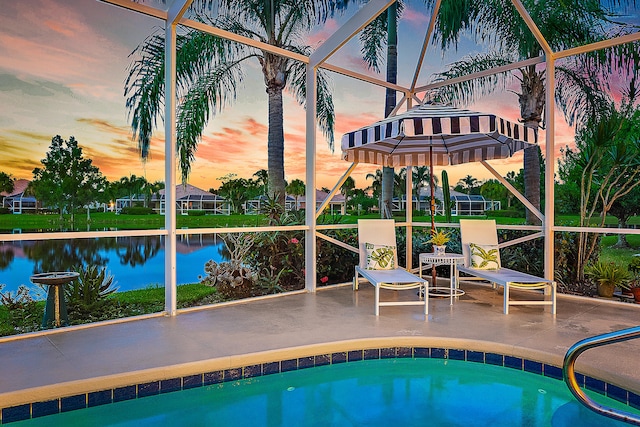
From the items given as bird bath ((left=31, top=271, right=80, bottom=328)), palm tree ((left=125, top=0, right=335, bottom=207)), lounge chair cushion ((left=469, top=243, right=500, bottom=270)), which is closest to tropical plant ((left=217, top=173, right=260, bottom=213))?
palm tree ((left=125, top=0, right=335, bottom=207))

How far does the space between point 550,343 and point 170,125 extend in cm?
459

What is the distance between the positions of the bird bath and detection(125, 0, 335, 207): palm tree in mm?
2686

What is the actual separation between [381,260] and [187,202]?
359cm

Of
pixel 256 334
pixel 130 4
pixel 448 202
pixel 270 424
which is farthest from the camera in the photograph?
pixel 448 202

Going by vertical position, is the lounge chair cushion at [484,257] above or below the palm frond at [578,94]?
below

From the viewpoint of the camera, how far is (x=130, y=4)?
14.8 ft

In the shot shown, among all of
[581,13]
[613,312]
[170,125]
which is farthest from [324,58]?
[581,13]

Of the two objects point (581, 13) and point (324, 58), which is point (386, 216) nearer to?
point (324, 58)

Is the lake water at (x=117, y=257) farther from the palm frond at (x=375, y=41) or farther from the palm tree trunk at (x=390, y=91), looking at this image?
the palm frond at (x=375, y=41)

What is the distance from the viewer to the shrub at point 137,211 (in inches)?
241

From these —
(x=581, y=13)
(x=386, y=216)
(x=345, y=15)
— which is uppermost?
(x=345, y=15)

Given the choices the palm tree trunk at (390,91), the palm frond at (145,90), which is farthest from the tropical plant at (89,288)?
the palm tree trunk at (390,91)

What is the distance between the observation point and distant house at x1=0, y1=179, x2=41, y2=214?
5223mm

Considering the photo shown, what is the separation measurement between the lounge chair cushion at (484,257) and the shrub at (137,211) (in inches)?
188
